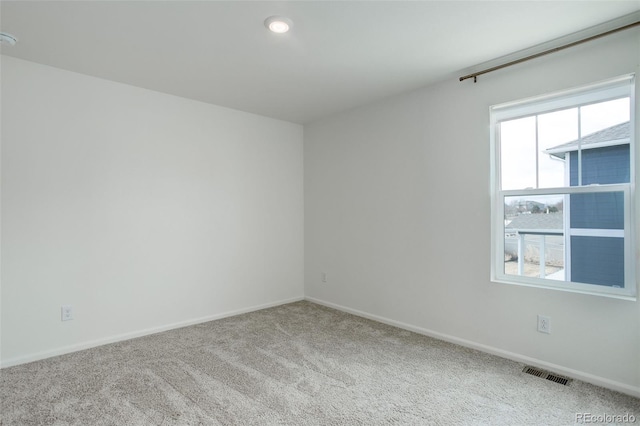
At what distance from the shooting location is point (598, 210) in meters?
2.50

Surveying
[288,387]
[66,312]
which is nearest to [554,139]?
[288,387]

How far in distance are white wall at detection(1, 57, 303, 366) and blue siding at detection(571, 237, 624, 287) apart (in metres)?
3.18

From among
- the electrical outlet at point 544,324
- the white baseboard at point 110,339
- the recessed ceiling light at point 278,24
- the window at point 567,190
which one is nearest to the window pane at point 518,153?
the window at point 567,190

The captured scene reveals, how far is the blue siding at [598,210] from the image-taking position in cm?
242

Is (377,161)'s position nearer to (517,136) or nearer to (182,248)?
(517,136)

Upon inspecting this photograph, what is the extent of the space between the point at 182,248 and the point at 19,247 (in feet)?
4.35

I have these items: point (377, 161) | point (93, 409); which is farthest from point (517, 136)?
point (93, 409)

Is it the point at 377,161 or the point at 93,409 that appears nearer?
the point at 93,409

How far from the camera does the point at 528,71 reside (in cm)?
274

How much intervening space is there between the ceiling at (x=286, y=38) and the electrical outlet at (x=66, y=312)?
2.06m

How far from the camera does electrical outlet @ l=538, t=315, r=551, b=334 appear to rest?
2630mm

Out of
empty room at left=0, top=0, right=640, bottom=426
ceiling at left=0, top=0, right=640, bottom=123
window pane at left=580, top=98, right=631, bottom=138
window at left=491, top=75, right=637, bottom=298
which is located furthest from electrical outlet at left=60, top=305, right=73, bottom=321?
window pane at left=580, top=98, right=631, bottom=138

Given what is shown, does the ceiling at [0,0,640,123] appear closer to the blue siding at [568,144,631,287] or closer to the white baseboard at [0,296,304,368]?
the blue siding at [568,144,631,287]

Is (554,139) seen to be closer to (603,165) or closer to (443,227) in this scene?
(603,165)
